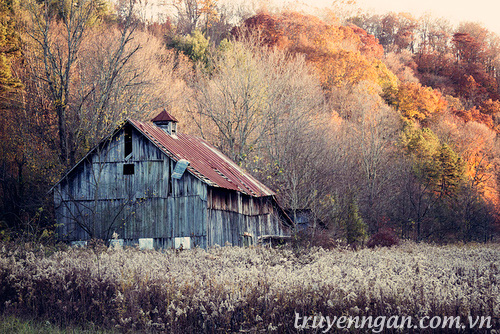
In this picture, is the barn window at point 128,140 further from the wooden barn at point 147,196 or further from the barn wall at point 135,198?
the barn wall at point 135,198

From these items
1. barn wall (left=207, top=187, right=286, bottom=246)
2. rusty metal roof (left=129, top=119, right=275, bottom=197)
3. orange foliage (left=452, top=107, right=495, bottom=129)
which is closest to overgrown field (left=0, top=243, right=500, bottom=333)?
barn wall (left=207, top=187, right=286, bottom=246)

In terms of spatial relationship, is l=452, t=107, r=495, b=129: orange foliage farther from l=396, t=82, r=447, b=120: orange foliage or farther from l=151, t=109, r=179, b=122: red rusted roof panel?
l=151, t=109, r=179, b=122: red rusted roof panel

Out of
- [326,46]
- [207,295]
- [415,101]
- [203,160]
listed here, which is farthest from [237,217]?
[415,101]

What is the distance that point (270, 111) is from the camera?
43.8 m

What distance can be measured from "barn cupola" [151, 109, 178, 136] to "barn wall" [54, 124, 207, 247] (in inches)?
129

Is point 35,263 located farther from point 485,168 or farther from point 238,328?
point 485,168

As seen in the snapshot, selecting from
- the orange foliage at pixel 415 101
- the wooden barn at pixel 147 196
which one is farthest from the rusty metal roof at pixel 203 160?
the orange foliage at pixel 415 101

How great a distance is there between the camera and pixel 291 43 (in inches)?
2515

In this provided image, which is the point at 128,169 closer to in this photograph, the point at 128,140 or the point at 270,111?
the point at 128,140

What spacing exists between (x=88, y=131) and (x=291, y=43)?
41.1 metres

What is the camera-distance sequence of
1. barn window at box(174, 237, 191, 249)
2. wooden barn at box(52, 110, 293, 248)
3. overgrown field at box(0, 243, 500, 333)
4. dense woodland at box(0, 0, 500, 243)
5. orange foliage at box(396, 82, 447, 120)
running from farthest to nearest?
orange foliage at box(396, 82, 447, 120), dense woodland at box(0, 0, 500, 243), wooden barn at box(52, 110, 293, 248), barn window at box(174, 237, 191, 249), overgrown field at box(0, 243, 500, 333)

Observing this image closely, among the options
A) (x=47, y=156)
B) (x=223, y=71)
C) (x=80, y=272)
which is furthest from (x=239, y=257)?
(x=223, y=71)

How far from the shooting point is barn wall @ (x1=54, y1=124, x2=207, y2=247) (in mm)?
24281

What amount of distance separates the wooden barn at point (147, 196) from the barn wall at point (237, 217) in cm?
5
